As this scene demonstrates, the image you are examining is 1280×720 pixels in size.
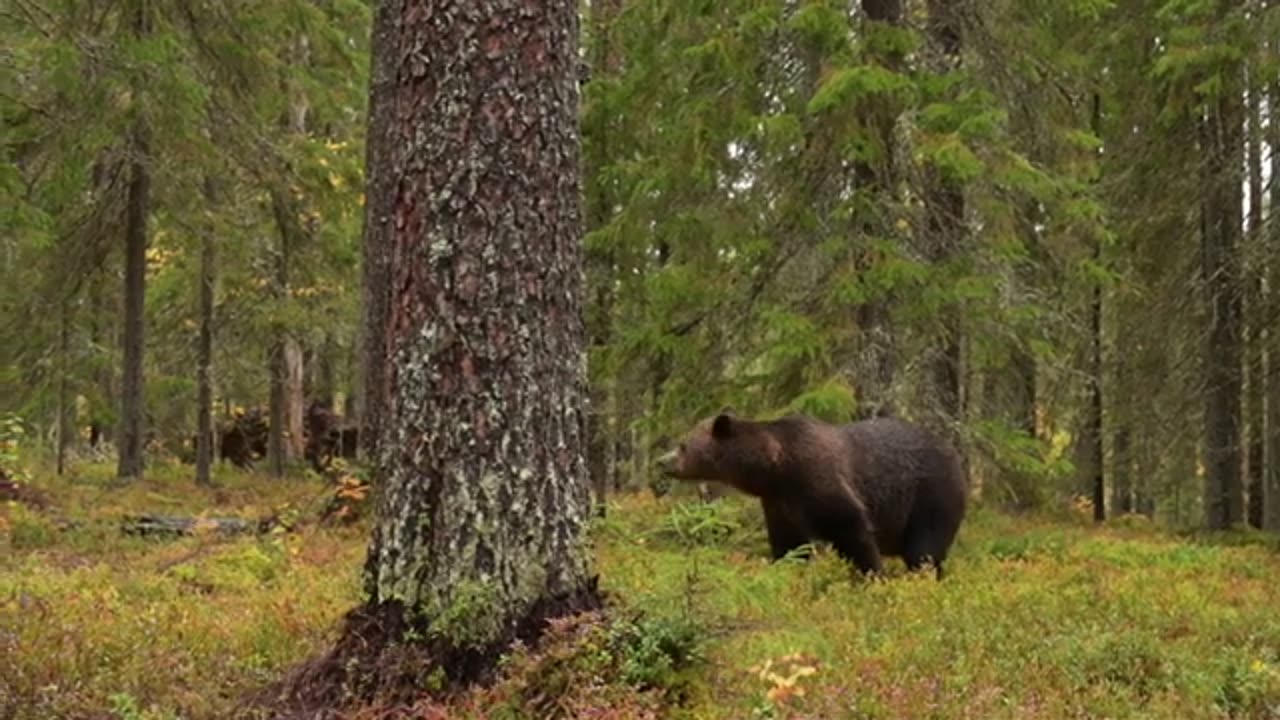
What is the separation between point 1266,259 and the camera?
1627 centimetres

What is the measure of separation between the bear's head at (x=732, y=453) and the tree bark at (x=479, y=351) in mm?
5295

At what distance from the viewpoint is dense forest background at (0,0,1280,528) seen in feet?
43.8

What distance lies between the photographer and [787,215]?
45.3ft

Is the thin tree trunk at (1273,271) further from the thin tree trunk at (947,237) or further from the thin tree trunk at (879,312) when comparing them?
the thin tree trunk at (879,312)

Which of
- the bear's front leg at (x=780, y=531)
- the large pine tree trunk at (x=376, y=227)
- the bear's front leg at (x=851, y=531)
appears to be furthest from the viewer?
the large pine tree trunk at (x=376, y=227)

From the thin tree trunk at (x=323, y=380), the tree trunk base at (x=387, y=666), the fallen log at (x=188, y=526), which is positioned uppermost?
the thin tree trunk at (x=323, y=380)

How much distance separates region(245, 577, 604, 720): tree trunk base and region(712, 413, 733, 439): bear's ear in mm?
5325

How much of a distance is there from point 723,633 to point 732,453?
215 inches

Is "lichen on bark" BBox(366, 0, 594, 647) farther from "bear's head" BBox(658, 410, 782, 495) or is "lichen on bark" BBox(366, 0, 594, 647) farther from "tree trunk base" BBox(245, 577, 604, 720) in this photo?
"bear's head" BBox(658, 410, 782, 495)

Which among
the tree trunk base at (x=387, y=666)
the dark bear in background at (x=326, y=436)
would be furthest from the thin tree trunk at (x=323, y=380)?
the tree trunk base at (x=387, y=666)

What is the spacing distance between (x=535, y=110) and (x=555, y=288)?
891 mm

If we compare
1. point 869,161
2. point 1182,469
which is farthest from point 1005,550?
point 1182,469

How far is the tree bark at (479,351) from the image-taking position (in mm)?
5652

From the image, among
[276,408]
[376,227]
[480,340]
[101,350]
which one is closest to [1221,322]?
[376,227]
